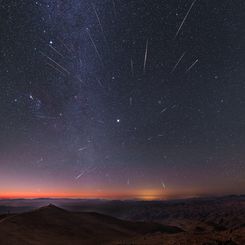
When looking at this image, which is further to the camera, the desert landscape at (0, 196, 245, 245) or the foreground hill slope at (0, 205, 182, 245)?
the foreground hill slope at (0, 205, 182, 245)

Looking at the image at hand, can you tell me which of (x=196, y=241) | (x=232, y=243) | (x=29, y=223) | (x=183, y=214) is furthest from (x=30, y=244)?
(x=183, y=214)

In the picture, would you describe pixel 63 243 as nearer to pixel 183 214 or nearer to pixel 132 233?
pixel 132 233

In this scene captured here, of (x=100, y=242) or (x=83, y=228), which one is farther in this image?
(x=83, y=228)

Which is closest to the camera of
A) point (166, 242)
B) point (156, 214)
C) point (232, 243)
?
point (232, 243)

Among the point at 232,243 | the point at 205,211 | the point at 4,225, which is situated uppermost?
the point at 205,211

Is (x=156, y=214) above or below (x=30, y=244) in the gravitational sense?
above

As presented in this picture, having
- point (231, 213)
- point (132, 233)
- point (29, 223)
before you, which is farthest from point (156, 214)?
point (29, 223)

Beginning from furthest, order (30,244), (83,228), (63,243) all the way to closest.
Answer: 1. (83,228)
2. (63,243)
3. (30,244)

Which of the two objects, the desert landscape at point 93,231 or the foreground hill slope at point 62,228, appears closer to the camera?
the desert landscape at point 93,231
